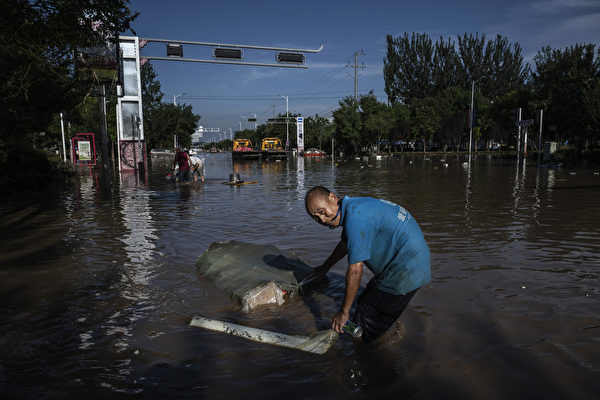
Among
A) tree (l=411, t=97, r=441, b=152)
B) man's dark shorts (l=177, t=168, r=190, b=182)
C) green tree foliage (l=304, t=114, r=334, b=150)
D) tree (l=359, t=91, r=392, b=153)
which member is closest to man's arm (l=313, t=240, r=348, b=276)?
man's dark shorts (l=177, t=168, r=190, b=182)

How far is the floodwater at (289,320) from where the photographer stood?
3.13 metres

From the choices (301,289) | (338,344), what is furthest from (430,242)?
(338,344)

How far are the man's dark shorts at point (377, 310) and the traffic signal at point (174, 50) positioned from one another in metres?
24.3

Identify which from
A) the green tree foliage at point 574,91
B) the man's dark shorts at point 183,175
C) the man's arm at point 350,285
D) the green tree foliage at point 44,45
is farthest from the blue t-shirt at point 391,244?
the green tree foliage at point 574,91

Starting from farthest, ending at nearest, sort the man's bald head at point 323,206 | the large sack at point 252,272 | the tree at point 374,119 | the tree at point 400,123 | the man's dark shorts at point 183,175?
the tree at point 400,123 < the tree at point 374,119 < the man's dark shorts at point 183,175 < the large sack at point 252,272 < the man's bald head at point 323,206

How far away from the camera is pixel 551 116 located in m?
35.5

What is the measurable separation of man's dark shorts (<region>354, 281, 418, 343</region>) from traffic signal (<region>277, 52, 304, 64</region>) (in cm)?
2506

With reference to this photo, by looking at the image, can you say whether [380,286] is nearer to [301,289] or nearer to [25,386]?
[301,289]

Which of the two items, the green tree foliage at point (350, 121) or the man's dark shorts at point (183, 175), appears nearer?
the man's dark shorts at point (183, 175)

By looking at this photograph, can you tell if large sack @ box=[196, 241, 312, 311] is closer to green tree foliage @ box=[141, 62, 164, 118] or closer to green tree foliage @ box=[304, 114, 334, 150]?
green tree foliage @ box=[141, 62, 164, 118]

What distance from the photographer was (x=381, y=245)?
3.18m

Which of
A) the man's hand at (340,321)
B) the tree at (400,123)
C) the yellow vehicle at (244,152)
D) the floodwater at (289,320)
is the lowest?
the floodwater at (289,320)

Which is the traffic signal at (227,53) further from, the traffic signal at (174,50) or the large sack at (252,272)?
the large sack at (252,272)

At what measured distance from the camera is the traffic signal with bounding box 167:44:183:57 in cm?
2431
